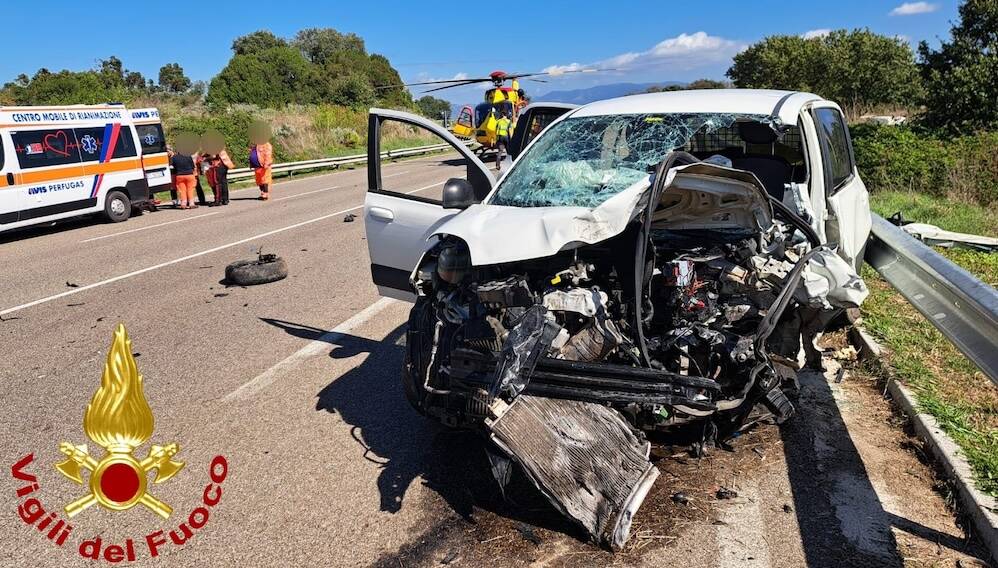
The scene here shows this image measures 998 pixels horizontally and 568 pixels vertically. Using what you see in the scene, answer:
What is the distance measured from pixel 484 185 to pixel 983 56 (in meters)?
14.7

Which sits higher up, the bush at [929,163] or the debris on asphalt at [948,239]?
the bush at [929,163]

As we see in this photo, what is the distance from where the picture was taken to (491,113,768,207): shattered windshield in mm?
4230

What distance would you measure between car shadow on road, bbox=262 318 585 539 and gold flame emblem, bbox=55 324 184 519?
108 centimetres

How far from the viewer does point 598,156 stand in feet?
15.0

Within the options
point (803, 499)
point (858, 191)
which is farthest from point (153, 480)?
point (858, 191)

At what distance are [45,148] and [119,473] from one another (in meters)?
12.1

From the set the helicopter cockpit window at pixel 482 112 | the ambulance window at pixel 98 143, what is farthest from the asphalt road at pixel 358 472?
the helicopter cockpit window at pixel 482 112

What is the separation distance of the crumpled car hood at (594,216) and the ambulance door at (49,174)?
39.3 feet

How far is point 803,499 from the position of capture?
3.41 m

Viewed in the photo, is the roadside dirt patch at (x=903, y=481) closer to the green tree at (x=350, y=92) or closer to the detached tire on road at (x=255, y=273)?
the detached tire on road at (x=255, y=273)

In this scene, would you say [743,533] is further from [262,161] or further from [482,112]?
[482,112]

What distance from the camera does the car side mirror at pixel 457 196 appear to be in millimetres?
4477

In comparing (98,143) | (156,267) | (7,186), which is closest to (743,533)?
(156,267)

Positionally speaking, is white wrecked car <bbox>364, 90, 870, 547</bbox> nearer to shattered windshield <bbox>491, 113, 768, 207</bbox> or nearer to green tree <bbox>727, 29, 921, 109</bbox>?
shattered windshield <bbox>491, 113, 768, 207</bbox>
